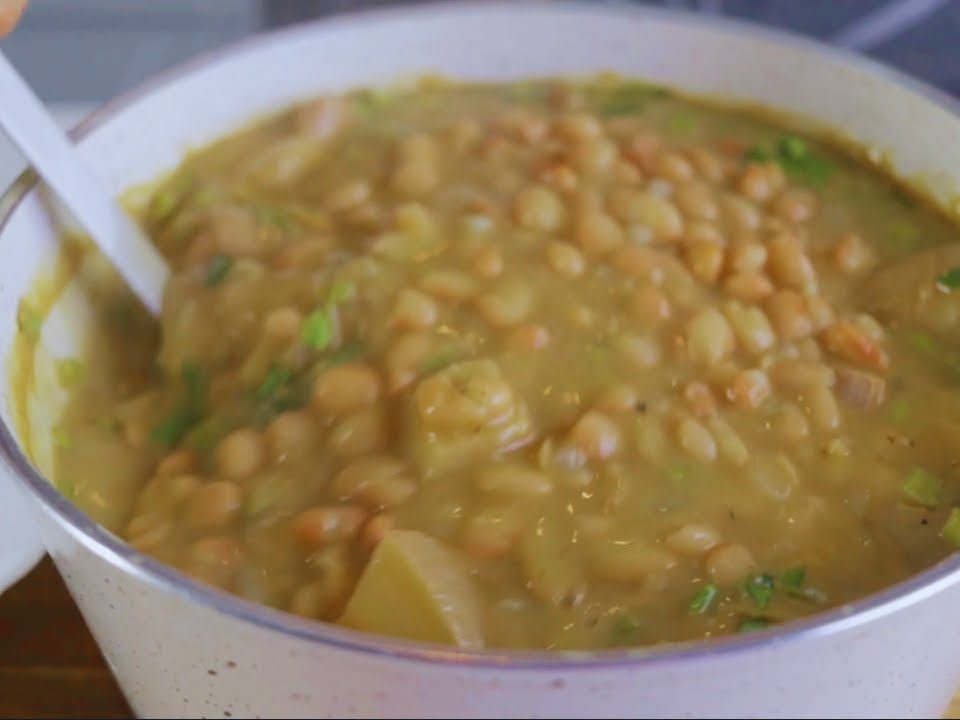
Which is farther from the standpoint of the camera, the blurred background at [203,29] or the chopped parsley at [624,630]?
the blurred background at [203,29]

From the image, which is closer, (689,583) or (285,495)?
(689,583)

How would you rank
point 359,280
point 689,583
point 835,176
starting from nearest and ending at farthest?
point 689,583
point 359,280
point 835,176

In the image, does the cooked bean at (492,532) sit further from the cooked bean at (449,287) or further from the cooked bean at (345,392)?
the cooked bean at (449,287)

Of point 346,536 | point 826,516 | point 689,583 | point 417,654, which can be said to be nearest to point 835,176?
point 826,516

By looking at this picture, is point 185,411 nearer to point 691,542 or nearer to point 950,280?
point 691,542

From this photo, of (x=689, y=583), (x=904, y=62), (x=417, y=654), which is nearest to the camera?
(x=417, y=654)

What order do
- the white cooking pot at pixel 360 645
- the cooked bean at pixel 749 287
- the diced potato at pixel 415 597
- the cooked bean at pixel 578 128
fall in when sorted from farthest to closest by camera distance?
the cooked bean at pixel 578 128, the cooked bean at pixel 749 287, the diced potato at pixel 415 597, the white cooking pot at pixel 360 645

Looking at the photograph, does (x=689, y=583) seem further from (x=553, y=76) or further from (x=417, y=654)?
(x=553, y=76)

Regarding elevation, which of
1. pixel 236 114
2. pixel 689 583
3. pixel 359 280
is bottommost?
pixel 689 583

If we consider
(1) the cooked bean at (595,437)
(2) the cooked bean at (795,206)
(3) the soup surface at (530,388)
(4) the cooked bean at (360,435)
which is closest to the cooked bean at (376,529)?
(3) the soup surface at (530,388)
